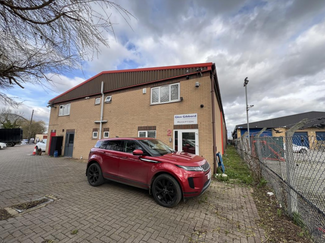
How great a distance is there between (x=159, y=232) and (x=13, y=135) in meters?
35.8

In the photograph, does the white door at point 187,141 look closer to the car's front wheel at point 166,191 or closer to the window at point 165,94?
the window at point 165,94

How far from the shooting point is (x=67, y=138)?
44.9ft

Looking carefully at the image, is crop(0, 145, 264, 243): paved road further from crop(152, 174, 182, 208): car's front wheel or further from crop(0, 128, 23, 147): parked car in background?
crop(0, 128, 23, 147): parked car in background

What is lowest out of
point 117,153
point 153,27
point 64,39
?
point 117,153

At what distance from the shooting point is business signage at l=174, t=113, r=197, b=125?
7386 mm

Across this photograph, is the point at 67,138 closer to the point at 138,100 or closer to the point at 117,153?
the point at 138,100

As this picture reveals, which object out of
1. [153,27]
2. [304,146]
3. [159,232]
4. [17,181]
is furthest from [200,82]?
[17,181]

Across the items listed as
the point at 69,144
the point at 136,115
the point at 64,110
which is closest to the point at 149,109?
the point at 136,115

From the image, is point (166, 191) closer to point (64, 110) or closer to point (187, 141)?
point (187, 141)

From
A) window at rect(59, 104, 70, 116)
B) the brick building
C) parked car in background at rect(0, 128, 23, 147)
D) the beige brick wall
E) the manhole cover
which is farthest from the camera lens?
parked car in background at rect(0, 128, 23, 147)

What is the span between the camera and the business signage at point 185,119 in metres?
7.39

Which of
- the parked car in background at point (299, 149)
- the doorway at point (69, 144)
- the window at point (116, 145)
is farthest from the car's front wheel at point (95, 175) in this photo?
the doorway at point (69, 144)

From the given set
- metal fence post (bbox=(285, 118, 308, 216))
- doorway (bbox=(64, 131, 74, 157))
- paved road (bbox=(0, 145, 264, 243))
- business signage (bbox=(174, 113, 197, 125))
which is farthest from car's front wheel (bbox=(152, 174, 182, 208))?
doorway (bbox=(64, 131, 74, 157))

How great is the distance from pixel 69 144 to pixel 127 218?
13053mm
